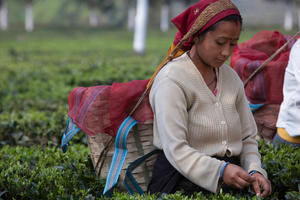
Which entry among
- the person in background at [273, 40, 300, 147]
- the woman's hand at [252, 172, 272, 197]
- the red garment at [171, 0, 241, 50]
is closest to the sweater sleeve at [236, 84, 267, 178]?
the woman's hand at [252, 172, 272, 197]

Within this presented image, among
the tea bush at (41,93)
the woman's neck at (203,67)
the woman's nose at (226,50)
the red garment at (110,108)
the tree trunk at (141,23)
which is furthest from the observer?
the tree trunk at (141,23)

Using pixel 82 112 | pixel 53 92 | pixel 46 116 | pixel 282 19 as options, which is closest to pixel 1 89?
pixel 53 92

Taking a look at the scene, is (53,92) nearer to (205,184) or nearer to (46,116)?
(46,116)

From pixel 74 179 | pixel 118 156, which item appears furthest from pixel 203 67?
pixel 74 179

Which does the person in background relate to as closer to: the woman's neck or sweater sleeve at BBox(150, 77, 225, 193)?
the woman's neck

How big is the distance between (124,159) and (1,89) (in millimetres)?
5683

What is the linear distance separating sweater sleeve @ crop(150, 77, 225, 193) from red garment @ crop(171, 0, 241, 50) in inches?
14.3

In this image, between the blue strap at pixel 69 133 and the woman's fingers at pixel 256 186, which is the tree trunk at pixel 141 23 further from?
the woman's fingers at pixel 256 186

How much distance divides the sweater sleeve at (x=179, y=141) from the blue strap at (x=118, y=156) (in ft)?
1.02

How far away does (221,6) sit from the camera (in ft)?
8.71

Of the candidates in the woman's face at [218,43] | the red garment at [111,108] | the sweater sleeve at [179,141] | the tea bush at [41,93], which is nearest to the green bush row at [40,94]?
the tea bush at [41,93]

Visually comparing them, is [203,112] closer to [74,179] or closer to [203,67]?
[203,67]

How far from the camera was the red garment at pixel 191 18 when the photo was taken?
8.64 feet

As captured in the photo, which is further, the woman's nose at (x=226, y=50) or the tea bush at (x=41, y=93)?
the tea bush at (x=41, y=93)
